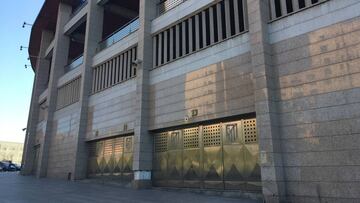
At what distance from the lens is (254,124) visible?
42.7ft

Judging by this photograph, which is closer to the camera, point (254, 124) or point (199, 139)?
point (254, 124)

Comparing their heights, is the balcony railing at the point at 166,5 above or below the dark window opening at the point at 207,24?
above

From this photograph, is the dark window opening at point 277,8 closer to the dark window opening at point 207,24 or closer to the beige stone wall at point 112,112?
the dark window opening at point 207,24

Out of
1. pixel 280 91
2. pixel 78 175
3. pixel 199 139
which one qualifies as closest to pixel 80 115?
pixel 78 175

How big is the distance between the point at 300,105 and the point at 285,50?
2132 mm

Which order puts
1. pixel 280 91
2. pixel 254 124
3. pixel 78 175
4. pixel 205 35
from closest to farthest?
pixel 280 91 → pixel 254 124 → pixel 205 35 → pixel 78 175

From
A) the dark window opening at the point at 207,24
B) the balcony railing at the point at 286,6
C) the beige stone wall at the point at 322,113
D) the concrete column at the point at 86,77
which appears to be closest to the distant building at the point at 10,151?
the concrete column at the point at 86,77

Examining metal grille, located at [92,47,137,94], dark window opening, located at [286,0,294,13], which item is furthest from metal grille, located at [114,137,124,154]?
dark window opening, located at [286,0,294,13]

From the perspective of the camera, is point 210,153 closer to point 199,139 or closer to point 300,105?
point 199,139

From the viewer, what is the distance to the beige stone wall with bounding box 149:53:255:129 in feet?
43.7

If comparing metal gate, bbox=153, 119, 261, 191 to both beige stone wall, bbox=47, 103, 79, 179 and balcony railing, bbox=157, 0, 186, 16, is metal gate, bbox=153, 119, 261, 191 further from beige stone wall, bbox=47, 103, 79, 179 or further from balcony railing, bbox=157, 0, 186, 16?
beige stone wall, bbox=47, 103, 79, 179

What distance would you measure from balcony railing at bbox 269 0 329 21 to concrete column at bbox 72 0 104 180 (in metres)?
15.8

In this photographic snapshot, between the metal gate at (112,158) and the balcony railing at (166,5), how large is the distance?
25.6 feet

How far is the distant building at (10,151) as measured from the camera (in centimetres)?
10355
